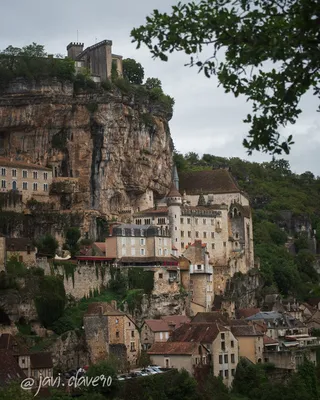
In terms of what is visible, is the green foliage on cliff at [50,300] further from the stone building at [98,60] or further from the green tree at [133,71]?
the green tree at [133,71]

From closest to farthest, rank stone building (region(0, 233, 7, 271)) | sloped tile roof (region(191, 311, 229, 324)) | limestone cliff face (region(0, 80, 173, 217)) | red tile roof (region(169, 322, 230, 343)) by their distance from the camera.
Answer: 1. red tile roof (region(169, 322, 230, 343))
2. stone building (region(0, 233, 7, 271))
3. sloped tile roof (region(191, 311, 229, 324))
4. limestone cliff face (region(0, 80, 173, 217))

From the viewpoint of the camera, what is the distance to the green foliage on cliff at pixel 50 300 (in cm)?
5859

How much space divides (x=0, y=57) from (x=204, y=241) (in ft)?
85.4

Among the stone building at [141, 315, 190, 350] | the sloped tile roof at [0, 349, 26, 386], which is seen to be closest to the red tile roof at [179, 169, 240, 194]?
the stone building at [141, 315, 190, 350]

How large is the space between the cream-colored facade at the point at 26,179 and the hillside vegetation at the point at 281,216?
2221cm

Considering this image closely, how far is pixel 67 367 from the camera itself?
186 ft

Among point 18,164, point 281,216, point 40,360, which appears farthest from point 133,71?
point 40,360

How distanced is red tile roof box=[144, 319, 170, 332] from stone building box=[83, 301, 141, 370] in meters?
3.49

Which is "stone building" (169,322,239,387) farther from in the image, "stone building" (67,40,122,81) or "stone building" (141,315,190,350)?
"stone building" (67,40,122,81)

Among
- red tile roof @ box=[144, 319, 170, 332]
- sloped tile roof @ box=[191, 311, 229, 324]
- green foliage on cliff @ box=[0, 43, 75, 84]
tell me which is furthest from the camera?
green foliage on cliff @ box=[0, 43, 75, 84]

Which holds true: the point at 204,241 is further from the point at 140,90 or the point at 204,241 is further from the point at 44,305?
the point at 44,305

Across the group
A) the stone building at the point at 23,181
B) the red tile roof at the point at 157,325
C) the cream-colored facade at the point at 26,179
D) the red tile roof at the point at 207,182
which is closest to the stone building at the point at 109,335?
the red tile roof at the point at 157,325

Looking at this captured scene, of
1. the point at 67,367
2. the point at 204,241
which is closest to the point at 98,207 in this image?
the point at 204,241

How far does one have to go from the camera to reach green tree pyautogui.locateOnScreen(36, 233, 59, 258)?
2651 inches
